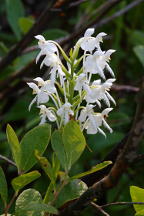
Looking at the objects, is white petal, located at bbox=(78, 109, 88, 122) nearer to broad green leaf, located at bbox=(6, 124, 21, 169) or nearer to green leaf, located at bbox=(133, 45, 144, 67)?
broad green leaf, located at bbox=(6, 124, 21, 169)

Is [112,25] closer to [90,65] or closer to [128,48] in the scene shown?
[128,48]

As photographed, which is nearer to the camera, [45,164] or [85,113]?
[45,164]

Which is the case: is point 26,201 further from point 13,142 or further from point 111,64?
point 111,64

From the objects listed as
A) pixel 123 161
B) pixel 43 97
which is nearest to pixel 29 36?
pixel 43 97

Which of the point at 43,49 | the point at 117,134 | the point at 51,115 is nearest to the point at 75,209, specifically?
the point at 51,115

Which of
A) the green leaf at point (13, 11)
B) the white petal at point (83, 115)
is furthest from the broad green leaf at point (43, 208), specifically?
the green leaf at point (13, 11)

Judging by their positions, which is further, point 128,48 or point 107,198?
point 128,48
